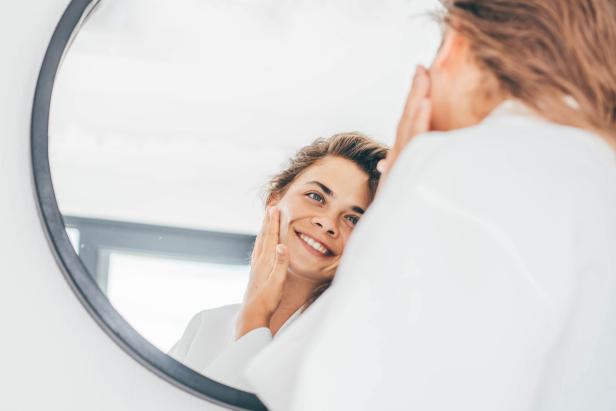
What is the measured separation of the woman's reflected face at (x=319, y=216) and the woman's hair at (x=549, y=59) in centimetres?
24

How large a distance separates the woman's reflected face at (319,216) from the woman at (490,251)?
0.24 feet

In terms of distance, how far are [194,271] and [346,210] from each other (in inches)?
8.9

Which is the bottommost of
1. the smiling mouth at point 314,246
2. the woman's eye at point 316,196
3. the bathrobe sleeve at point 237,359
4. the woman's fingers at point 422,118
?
the bathrobe sleeve at point 237,359

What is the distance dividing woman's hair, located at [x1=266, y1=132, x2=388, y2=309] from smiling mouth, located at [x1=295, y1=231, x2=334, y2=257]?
0.26 ft

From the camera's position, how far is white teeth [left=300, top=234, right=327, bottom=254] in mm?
1096

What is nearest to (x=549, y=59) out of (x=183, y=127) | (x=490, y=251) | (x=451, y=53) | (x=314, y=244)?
(x=451, y=53)

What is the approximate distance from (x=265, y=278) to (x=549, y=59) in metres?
0.48

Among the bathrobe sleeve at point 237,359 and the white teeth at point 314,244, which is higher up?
the white teeth at point 314,244

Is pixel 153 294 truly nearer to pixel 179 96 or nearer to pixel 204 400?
pixel 204 400

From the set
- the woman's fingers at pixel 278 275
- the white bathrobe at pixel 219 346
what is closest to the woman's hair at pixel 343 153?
the woman's fingers at pixel 278 275

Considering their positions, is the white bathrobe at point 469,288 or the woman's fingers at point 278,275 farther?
the woman's fingers at point 278,275

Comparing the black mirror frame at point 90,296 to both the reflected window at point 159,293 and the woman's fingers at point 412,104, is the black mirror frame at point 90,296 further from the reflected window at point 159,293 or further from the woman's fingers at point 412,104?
the woman's fingers at point 412,104

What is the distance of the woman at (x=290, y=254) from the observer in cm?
108

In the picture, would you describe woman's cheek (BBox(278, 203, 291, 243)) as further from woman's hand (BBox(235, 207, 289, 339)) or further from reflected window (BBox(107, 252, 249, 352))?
reflected window (BBox(107, 252, 249, 352))
